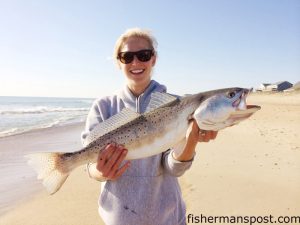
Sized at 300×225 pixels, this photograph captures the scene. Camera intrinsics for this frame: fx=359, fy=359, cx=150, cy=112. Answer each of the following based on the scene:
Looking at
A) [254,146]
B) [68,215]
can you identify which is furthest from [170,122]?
[254,146]

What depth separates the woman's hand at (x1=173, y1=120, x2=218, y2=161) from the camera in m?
3.39

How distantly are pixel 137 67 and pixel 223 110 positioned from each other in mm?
1089

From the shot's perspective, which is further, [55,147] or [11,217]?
[55,147]

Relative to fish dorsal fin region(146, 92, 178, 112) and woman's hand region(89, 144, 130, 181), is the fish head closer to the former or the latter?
fish dorsal fin region(146, 92, 178, 112)

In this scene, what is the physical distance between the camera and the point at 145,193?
12.0 ft

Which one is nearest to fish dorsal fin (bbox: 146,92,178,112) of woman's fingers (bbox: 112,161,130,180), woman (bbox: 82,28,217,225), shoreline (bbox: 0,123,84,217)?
woman (bbox: 82,28,217,225)

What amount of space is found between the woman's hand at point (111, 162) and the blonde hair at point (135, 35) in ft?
3.93

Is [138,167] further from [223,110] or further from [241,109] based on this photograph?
[241,109]

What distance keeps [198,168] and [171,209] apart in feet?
22.9

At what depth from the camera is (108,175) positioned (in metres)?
3.47

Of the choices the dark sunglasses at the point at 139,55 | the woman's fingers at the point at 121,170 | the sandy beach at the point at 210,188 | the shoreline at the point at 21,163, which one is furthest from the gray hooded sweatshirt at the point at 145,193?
the shoreline at the point at 21,163

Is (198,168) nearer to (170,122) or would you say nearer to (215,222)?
(215,222)

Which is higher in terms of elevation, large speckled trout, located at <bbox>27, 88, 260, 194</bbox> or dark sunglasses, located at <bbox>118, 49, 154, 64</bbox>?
dark sunglasses, located at <bbox>118, 49, 154, 64</bbox>

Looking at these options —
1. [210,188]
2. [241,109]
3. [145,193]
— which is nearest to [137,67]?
[241,109]
